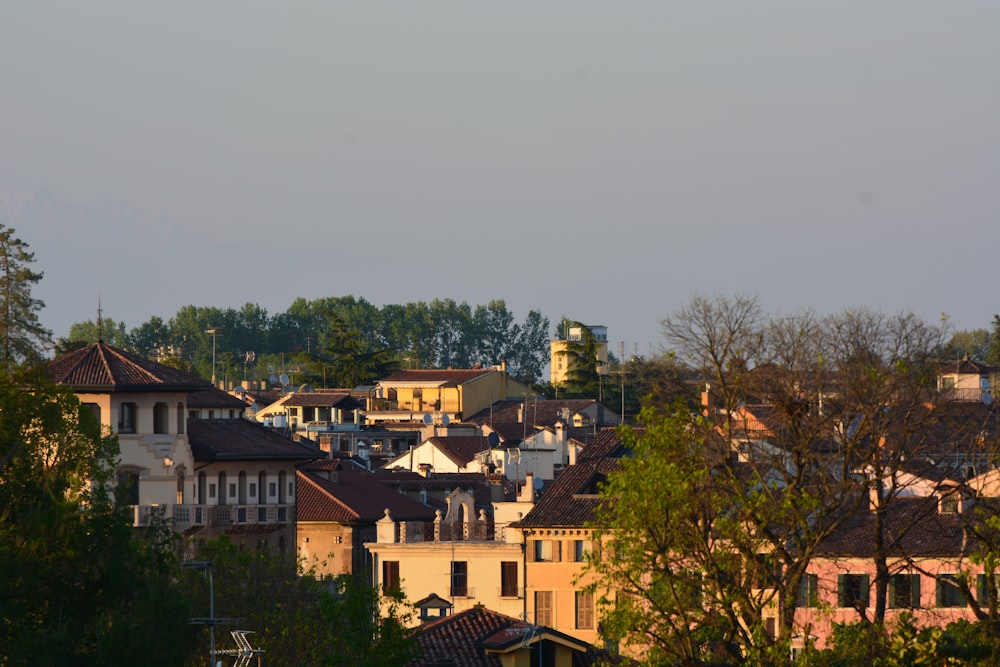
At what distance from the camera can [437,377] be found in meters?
154

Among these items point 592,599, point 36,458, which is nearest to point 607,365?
point 592,599

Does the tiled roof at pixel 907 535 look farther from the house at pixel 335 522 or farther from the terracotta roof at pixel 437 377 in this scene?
the terracotta roof at pixel 437 377

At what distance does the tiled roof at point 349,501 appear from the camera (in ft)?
258

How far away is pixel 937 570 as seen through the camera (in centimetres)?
5975

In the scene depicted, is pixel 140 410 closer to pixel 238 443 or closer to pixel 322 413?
pixel 238 443

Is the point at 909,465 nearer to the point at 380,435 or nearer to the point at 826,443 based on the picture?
the point at 826,443

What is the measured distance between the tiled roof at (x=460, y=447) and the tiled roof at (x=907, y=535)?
4811 centimetres

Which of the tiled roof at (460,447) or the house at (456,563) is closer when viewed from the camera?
the house at (456,563)

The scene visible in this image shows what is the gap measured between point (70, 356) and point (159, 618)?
28.9 m

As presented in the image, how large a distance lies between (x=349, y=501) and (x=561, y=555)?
1339 cm

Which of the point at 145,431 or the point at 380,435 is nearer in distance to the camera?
the point at 145,431

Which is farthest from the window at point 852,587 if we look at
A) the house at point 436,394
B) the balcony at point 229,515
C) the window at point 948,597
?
the house at point 436,394

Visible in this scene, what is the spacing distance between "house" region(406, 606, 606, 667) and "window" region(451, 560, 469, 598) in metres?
16.3

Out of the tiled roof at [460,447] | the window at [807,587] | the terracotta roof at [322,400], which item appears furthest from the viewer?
the terracotta roof at [322,400]
